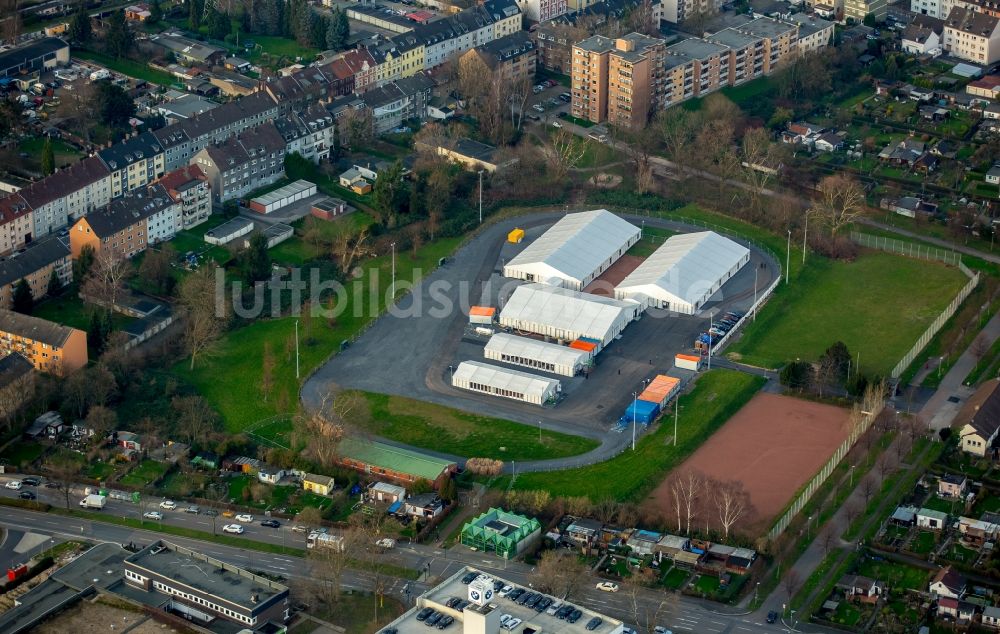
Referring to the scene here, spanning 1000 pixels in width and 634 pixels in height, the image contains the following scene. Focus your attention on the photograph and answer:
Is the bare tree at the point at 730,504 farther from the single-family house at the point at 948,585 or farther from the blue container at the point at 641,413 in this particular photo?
the single-family house at the point at 948,585

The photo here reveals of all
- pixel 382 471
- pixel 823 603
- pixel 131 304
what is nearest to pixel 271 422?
pixel 382 471

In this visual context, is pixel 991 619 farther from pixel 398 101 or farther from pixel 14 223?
pixel 398 101

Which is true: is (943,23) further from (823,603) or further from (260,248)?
(823,603)

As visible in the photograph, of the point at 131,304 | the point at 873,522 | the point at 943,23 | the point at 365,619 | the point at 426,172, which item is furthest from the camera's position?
the point at 943,23

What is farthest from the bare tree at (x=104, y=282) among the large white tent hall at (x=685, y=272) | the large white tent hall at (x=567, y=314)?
the large white tent hall at (x=685, y=272)

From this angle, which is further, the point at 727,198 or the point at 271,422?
the point at 727,198

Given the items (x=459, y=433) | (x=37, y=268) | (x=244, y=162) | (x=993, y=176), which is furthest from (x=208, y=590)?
(x=993, y=176)

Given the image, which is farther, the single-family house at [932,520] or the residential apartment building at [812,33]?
the residential apartment building at [812,33]
